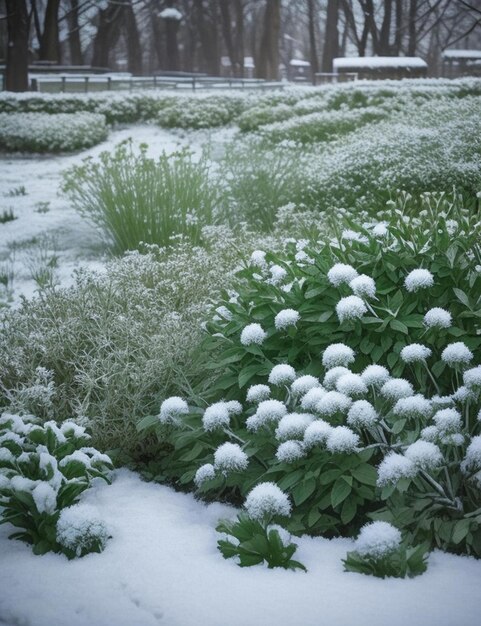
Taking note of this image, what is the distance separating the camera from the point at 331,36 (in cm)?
445

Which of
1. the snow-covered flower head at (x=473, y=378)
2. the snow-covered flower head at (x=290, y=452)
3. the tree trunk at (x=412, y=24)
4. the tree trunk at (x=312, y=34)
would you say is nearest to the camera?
the snow-covered flower head at (x=473, y=378)

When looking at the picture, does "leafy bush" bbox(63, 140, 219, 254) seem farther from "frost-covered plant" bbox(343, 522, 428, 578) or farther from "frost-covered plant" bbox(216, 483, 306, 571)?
"frost-covered plant" bbox(343, 522, 428, 578)

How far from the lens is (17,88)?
450 cm

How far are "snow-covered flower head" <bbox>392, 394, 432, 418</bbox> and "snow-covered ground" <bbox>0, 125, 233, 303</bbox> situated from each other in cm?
298

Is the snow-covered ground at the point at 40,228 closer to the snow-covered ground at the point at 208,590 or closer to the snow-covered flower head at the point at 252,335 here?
the snow-covered flower head at the point at 252,335

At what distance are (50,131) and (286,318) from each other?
375 centimetres

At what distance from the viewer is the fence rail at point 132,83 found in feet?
15.0

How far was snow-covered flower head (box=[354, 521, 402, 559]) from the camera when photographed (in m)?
1.83

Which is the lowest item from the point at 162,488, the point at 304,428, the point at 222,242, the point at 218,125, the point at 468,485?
the point at 162,488

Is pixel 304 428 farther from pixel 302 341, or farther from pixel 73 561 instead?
pixel 73 561

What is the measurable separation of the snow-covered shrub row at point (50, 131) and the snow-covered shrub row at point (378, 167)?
3.80 ft

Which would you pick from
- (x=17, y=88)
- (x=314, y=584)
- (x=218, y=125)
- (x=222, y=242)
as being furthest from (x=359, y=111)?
(x=314, y=584)

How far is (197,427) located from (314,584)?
794 millimetres

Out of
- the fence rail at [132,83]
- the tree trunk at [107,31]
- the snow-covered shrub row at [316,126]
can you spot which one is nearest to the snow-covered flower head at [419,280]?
the tree trunk at [107,31]
